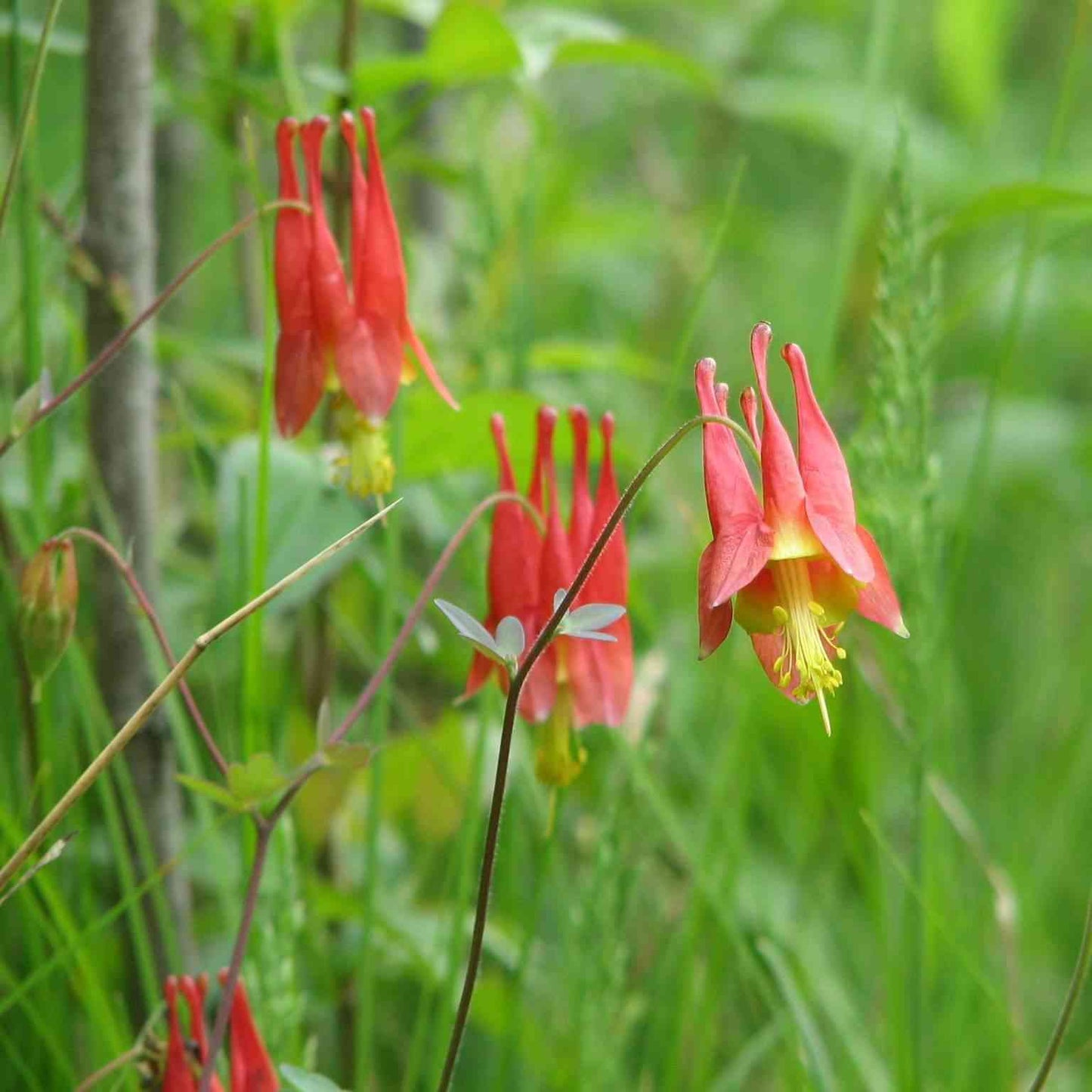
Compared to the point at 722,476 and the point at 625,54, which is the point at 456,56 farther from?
the point at 722,476

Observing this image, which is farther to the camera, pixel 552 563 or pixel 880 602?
pixel 552 563

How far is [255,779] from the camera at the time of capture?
0.75m

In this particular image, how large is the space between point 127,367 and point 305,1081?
0.57 metres

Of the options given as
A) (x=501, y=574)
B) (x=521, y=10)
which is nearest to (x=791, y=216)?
(x=521, y=10)

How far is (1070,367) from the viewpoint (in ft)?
10.9

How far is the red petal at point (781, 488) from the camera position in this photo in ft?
2.40

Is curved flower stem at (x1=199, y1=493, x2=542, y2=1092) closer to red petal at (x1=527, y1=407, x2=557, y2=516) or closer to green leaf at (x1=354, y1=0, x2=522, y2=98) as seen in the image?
red petal at (x1=527, y1=407, x2=557, y2=516)

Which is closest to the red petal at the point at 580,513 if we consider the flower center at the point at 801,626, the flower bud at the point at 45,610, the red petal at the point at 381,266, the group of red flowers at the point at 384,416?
the group of red flowers at the point at 384,416

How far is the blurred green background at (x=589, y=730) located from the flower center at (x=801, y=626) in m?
0.32

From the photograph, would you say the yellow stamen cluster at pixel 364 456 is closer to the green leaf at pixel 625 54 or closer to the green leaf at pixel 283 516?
the green leaf at pixel 283 516

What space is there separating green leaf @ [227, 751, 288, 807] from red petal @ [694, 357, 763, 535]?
27 centimetres

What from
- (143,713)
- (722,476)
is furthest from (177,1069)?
(722,476)

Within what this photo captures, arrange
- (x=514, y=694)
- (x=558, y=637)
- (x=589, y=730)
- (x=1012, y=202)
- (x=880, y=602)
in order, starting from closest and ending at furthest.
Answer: (x=514, y=694) < (x=880, y=602) < (x=558, y=637) < (x=1012, y=202) < (x=589, y=730)

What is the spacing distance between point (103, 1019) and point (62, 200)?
888mm
